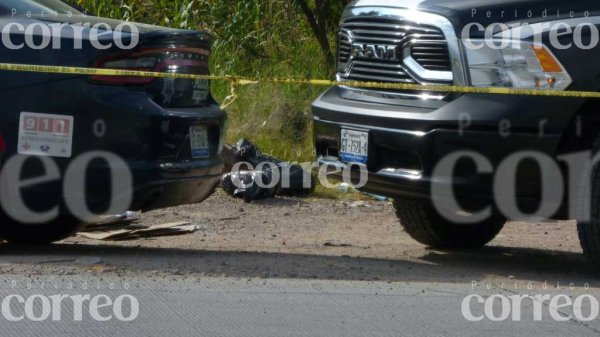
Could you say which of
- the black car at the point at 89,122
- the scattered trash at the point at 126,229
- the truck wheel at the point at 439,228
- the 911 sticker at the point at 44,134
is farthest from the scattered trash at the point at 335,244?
the 911 sticker at the point at 44,134

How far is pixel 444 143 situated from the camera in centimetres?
619

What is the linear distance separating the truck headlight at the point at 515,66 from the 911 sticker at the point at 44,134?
2.19 m

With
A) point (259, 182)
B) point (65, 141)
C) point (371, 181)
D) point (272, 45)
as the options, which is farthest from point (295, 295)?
point (272, 45)

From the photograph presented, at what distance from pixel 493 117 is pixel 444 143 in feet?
0.93

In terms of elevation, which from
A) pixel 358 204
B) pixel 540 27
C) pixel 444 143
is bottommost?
pixel 358 204

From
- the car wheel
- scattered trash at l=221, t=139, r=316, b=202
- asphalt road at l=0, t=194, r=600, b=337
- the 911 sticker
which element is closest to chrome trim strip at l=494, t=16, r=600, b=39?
asphalt road at l=0, t=194, r=600, b=337

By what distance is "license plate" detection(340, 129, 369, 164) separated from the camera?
21.5 ft

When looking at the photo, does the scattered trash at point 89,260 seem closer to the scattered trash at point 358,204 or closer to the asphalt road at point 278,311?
the asphalt road at point 278,311

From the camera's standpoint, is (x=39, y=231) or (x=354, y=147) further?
(x=39, y=231)

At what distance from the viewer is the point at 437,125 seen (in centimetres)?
620

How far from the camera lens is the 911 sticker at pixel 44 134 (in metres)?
6.36

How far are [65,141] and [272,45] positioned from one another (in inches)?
295

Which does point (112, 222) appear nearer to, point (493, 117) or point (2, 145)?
point (2, 145)

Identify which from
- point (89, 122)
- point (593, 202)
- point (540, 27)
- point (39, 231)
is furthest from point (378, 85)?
point (39, 231)
